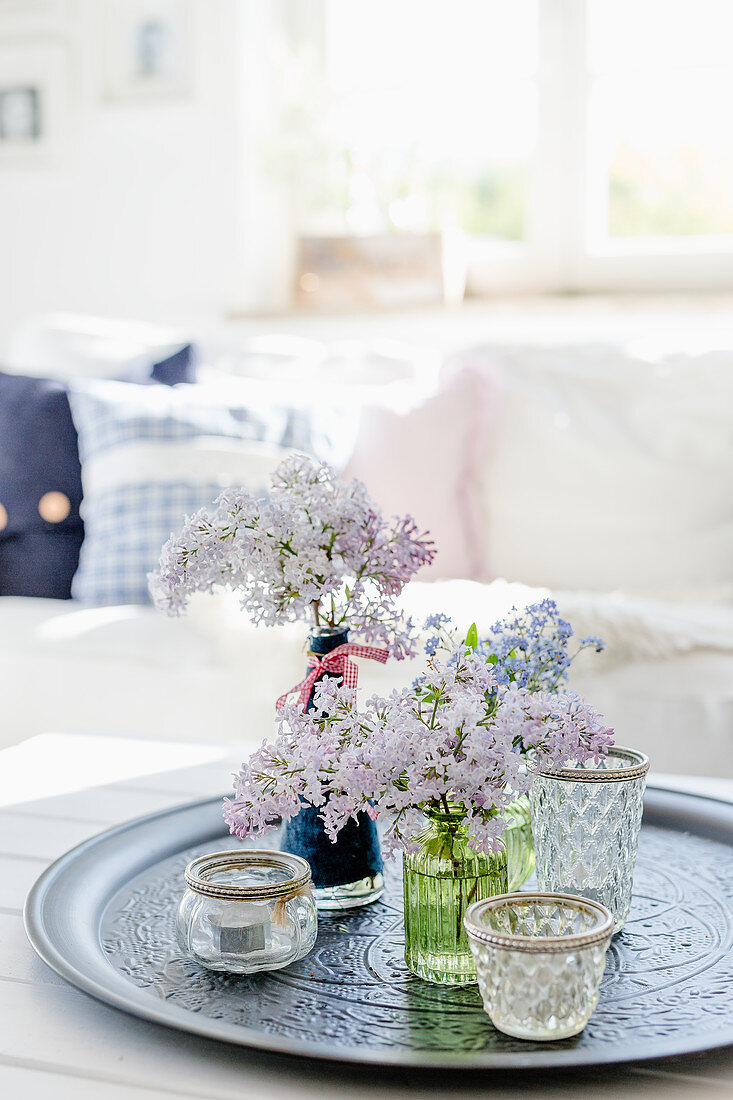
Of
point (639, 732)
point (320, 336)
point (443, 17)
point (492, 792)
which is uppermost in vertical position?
point (443, 17)

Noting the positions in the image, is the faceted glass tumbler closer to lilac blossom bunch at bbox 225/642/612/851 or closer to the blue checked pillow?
lilac blossom bunch at bbox 225/642/612/851

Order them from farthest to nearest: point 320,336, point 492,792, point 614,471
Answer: point 320,336, point 614,471, point 492,792

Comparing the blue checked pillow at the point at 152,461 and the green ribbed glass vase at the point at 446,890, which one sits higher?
the blue checked pillow at the point at 152,461

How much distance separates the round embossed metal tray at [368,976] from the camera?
675 millimetres

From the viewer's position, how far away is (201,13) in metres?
3.16

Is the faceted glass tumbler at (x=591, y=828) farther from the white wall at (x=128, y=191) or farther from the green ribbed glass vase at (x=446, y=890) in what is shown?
the white wall at (x=128, y=191)

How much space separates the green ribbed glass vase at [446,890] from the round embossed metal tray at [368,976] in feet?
0.05

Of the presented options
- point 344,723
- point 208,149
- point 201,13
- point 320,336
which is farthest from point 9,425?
point 344,723

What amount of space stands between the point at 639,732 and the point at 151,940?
3.15 ft

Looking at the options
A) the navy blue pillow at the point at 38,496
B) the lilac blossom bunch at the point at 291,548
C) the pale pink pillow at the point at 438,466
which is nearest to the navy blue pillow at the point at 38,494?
the navy blue pillow at the point at 38,496

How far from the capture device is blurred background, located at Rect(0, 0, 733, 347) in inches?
121

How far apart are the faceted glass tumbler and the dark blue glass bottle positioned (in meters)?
0.13

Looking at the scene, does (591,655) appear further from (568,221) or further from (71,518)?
(568,221)

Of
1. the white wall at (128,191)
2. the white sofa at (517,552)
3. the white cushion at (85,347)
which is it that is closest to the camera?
the white sofa at (517,552)
